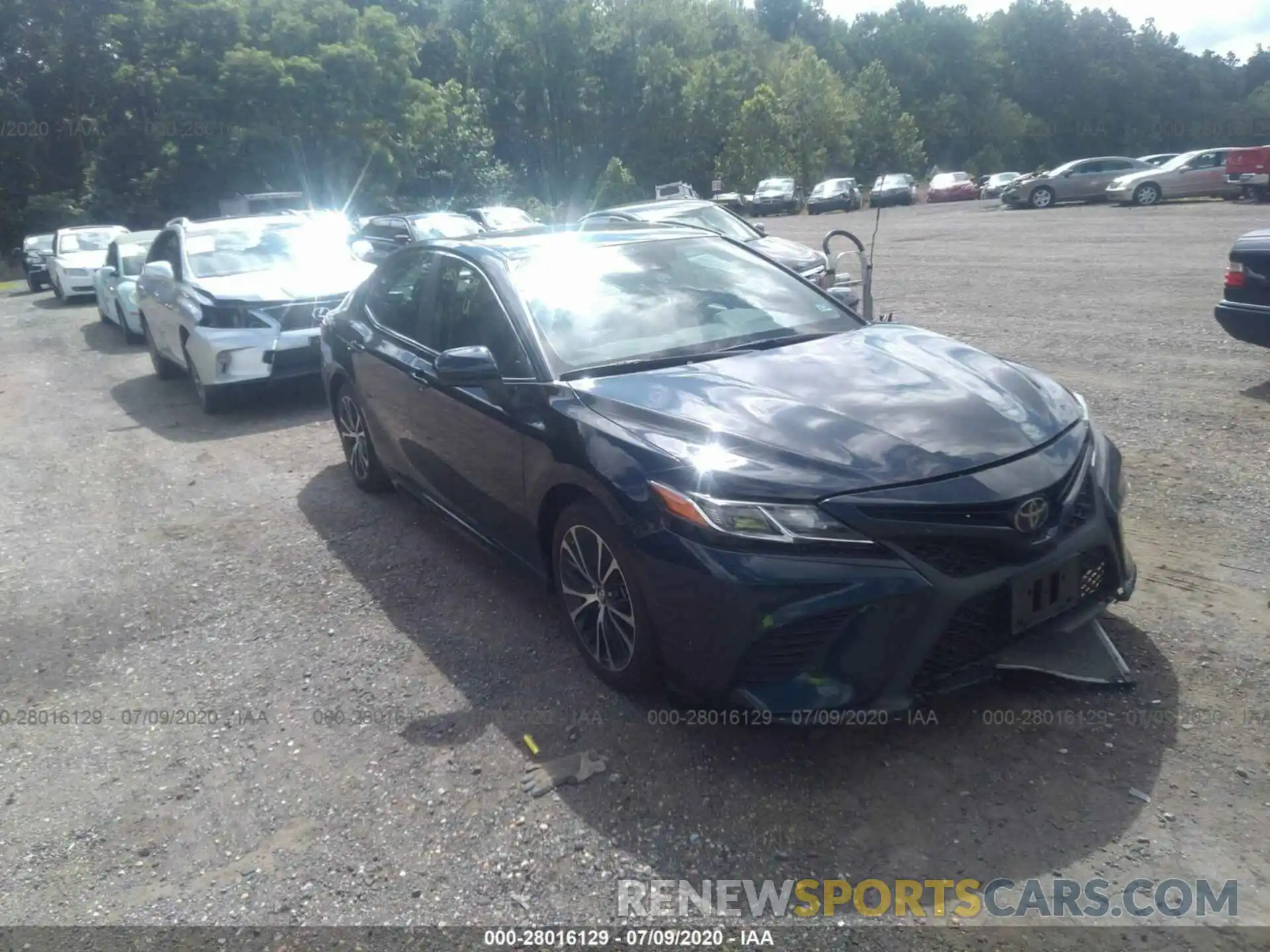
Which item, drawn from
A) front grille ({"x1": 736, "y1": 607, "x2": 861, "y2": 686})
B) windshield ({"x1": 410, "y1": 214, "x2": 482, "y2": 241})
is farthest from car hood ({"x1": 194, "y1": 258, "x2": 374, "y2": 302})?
windshield ({"x1": 410, "y1": 214, "x2": 482, "y2": 241})

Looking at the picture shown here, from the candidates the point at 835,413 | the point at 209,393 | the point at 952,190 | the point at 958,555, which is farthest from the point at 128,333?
the point at 952,190

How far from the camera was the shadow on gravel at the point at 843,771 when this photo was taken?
3.04 metres

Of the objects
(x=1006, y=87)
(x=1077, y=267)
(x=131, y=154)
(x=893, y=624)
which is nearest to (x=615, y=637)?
(x=893, y=624)

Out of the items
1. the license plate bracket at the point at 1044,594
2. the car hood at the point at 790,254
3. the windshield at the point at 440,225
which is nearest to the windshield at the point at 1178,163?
the windshield at the point at 440,225

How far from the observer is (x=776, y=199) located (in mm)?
46031

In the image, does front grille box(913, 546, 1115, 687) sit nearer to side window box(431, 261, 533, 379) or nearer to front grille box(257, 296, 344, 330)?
side window box(431, 261, 533, 379)

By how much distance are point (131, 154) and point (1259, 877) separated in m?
41.9

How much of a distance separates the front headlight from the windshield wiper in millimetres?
→ 1190

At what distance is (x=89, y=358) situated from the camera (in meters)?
13.6

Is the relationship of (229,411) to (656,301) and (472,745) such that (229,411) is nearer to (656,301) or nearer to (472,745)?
(656,301)

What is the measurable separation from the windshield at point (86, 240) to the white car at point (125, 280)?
7.43m

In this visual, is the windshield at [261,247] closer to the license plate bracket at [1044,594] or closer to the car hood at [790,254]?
the car hood at [790,254]

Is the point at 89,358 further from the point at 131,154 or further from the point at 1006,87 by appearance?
the point at 1006,87

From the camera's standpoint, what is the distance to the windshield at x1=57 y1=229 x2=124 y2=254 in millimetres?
22562
